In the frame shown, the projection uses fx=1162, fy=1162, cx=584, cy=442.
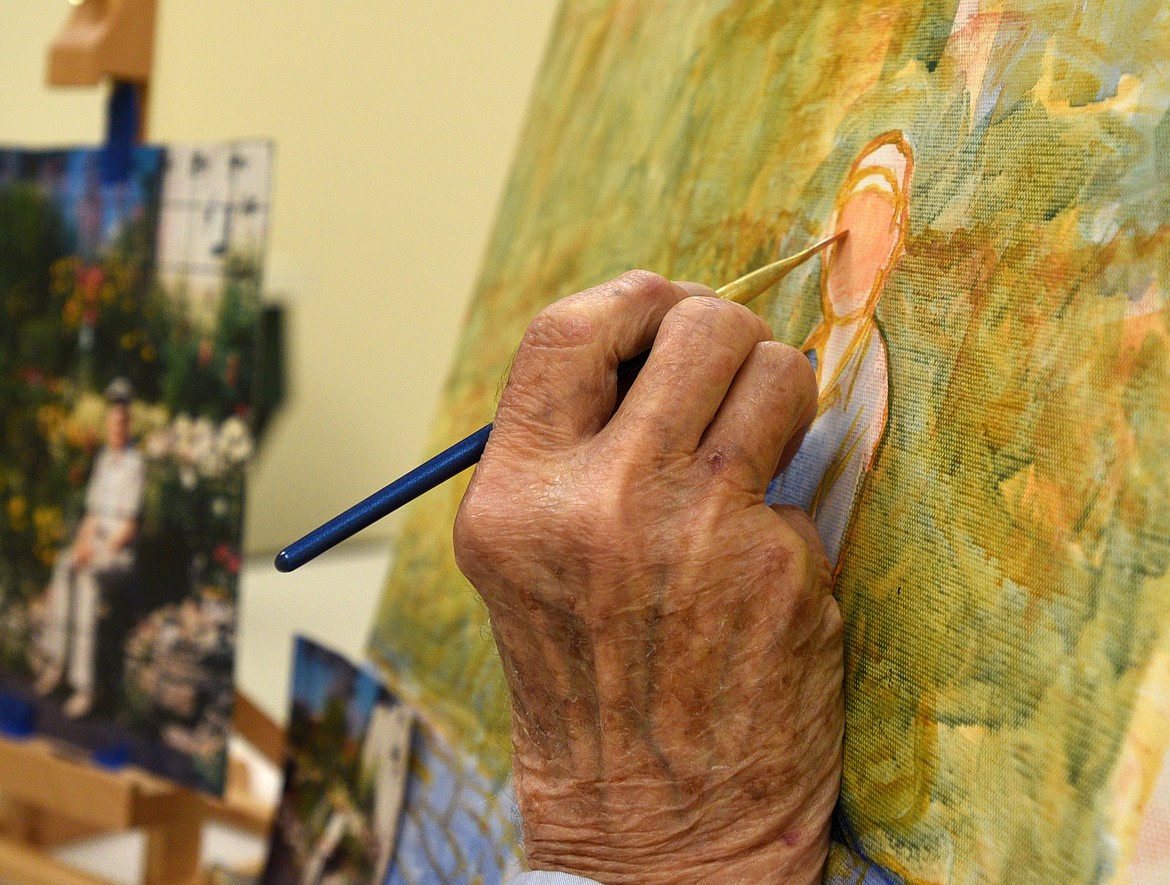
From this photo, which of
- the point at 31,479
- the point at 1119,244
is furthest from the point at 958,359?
the point at 31,479

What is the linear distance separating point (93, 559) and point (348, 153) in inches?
111

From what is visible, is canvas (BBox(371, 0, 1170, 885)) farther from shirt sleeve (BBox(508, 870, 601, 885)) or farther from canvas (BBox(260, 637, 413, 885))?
canvas (BBox(260, 637, 413, 885))

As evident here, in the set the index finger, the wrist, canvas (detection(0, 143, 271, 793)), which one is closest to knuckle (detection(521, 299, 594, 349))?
the index finger

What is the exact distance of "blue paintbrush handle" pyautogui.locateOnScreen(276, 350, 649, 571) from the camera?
73 cm

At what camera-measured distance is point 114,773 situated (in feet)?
5.44

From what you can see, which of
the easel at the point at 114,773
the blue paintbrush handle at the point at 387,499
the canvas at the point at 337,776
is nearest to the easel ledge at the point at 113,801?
the easel at the point at 114,773

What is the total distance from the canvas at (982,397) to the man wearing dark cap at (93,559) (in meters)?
1.05

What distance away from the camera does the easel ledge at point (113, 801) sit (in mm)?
1646

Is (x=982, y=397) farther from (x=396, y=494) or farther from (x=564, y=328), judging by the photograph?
(x=396, y=494)

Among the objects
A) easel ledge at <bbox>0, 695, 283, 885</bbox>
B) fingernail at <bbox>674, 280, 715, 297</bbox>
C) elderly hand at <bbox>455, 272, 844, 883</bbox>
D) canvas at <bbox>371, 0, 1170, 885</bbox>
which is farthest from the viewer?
easel ledge at <bbox>0, 695, 283, 885</bbox>

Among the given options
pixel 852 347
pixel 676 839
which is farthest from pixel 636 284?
pixel 676 839

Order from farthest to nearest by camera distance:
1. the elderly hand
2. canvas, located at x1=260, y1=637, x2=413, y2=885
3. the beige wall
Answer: the beige wall → canvas, located at x1=260, y1=637, x2=413, y2=885 → the elderly hand

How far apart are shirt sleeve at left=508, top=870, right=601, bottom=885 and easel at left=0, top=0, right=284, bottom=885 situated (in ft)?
3.44

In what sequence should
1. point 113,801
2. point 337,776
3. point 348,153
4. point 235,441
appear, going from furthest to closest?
point 348,153
point 113,801
point 235,441
point 337,776
